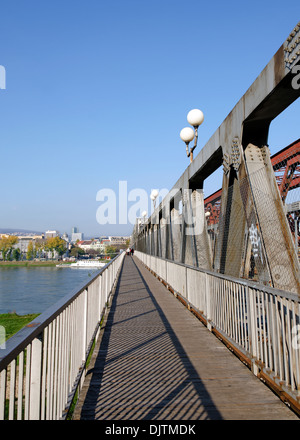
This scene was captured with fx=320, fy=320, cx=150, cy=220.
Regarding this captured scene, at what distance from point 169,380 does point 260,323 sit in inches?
45.1

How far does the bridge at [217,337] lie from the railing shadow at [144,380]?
15mm

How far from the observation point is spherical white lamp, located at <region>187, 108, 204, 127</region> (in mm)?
8219

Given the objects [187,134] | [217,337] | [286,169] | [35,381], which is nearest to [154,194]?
[286,169]

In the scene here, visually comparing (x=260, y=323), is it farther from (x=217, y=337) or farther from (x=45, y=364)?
(x=45, y=364)

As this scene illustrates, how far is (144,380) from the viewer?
3457mm

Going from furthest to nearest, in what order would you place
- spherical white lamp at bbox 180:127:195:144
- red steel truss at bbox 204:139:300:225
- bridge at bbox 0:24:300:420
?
spherical white lamp at bbox 180:127:195:144 → red steel truss at bbox 204:139:300:225 → bridge at bbox 0:24:300:420

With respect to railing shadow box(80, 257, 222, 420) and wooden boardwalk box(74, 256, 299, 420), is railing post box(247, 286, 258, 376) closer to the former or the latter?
wooden boardwalk box(74, 256, 299, 420)

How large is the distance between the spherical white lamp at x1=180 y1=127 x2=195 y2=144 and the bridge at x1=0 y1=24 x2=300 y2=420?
289 cm

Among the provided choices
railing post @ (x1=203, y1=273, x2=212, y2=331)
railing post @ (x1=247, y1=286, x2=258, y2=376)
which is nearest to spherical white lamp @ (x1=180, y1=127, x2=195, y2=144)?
railing post @ (x1=203, y1=273, x2=212, y2=331)

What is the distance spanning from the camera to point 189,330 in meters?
5.48

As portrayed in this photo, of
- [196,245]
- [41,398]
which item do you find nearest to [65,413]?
[41,398]

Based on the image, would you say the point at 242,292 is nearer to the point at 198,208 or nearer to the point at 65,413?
the point at 65,413

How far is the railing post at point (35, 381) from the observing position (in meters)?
1.77
